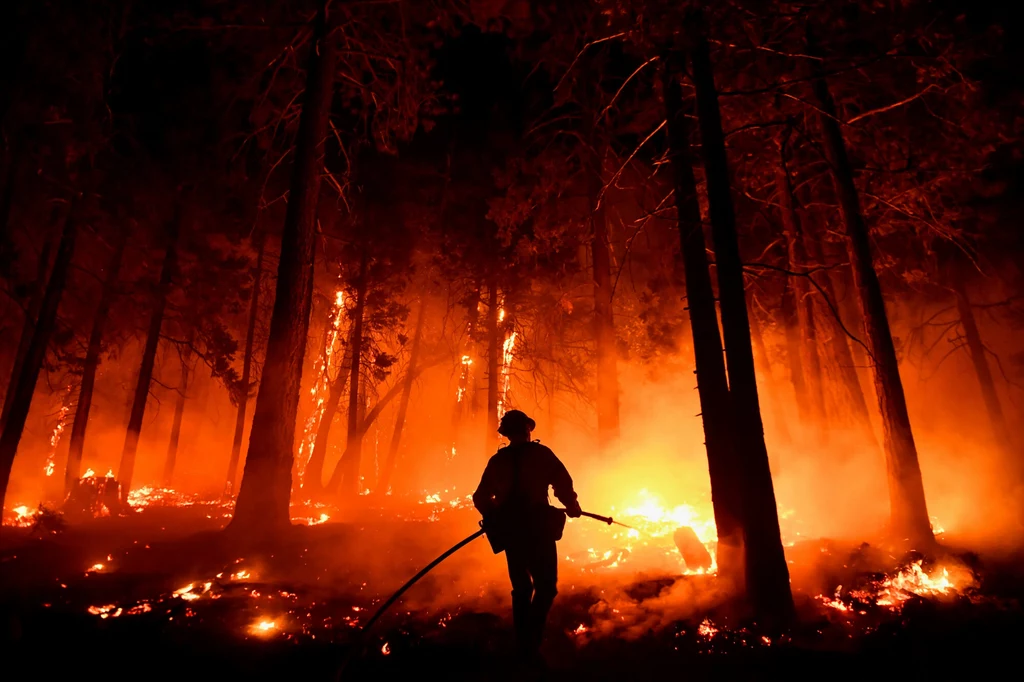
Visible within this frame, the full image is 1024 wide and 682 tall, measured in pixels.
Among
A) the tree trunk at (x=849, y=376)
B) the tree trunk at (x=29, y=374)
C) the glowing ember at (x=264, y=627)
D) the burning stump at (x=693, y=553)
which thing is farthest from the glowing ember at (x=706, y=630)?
the tree trunk at (x=29, y=374)

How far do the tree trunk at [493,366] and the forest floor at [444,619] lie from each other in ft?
32.5

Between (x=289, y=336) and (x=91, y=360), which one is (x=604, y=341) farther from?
(x=91, y=360)

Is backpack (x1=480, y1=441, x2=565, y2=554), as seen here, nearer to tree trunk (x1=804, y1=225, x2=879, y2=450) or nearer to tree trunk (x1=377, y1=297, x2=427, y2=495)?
tree trunk (x1=804, y1=225, x2=879, y2=450)

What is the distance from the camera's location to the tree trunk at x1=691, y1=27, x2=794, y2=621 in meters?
5.71

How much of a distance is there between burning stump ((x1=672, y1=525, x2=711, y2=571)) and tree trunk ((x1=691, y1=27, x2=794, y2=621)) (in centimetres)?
159

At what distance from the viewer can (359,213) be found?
741 inches

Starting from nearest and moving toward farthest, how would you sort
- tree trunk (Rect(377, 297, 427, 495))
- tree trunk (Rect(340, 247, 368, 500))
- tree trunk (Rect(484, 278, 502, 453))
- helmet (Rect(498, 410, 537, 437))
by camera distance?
helmet (Rect(498, 410, 537, 437)), tree trunk (Rect(340, 247, 368, 500)), tree trunk (Rect(484, 278, 502, 453)), tree trunk (Rect(377, 297, 427, 495))

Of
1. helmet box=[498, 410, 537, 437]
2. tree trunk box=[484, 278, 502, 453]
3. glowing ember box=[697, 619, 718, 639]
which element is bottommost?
glowing ember box=[697, 619, 718, 639]

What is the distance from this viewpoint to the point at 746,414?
19.6ft

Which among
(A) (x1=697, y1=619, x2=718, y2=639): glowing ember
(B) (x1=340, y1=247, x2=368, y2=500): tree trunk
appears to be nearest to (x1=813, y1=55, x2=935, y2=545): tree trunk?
(A) (x1=697, y1=619, x2=718, y2=639): glowing ember

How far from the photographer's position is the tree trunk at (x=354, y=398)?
58.6ft

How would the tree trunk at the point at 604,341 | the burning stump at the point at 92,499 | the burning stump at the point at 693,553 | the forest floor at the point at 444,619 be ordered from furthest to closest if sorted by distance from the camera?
the tree trunk at the point at 604,341 < the burning stump at the point at 92,499 < the burning stump at the point at 693,553 < the forest floor at the point at 444,619

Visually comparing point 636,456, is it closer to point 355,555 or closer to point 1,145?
point 355,555

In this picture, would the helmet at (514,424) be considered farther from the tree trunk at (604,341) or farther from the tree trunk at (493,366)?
the tree trunk at (493,366)
